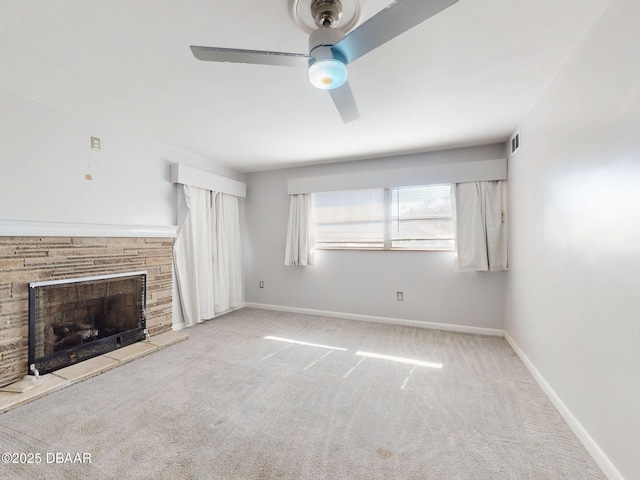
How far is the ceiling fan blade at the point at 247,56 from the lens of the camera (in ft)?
4.17

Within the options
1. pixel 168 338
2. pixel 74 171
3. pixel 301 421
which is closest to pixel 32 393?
pixel 168 338

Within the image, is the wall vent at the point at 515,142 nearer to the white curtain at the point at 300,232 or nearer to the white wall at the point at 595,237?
the white wall at the point at 595,237

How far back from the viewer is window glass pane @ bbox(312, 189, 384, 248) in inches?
161

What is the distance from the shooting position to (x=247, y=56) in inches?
51.6

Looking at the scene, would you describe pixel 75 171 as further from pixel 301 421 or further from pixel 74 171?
pixel 301 421

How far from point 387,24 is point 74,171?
2984 millimetres

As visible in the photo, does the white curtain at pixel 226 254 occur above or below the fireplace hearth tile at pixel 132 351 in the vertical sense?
above

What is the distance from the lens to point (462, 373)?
251 cm

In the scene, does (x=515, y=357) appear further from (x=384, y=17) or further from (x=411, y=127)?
(x=384, y=17)

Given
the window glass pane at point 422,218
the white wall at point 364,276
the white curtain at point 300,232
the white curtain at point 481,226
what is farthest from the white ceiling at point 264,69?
the white curtain at point 300,232

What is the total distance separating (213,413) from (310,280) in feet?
8.70

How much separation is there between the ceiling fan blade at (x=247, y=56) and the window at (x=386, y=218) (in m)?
2.84

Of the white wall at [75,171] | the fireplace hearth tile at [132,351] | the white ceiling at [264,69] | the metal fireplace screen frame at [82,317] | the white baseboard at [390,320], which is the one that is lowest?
the white baseboard at [390,320]

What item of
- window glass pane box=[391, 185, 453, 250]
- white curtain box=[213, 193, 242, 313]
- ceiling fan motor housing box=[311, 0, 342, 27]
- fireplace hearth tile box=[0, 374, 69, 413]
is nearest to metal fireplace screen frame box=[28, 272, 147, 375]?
fireplace hearth tile box=[0, 374, 69, 413]
